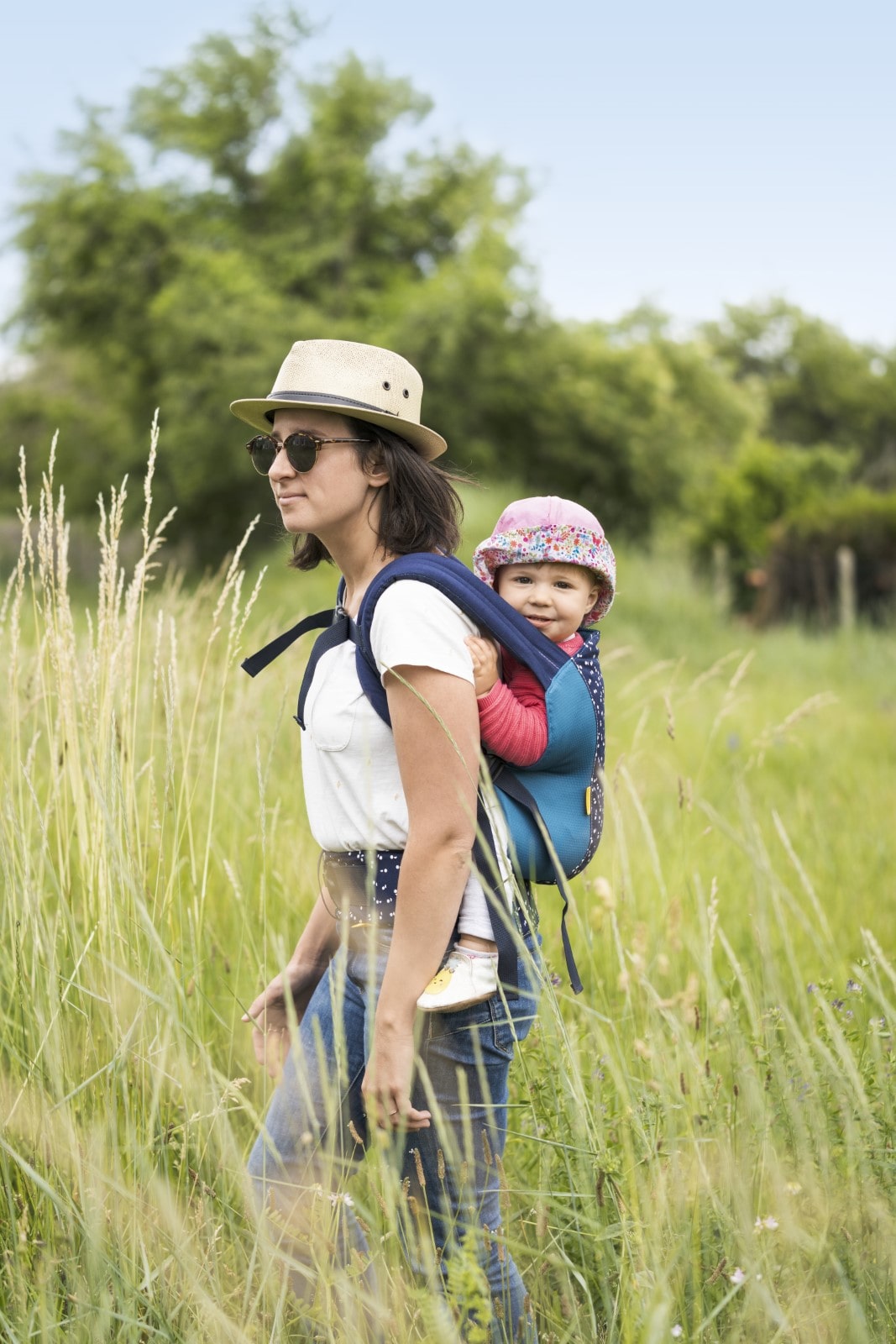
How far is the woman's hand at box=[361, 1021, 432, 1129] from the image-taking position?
1.69 metres

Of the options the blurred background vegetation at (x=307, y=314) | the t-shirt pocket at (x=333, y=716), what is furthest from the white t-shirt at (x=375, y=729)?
the blurred background vegetation at (x=307, y=314)

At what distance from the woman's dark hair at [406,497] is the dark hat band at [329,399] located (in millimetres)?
47

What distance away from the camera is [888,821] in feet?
16.9

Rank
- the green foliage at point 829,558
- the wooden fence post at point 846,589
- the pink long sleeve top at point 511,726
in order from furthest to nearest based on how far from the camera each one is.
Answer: the green foliage at point 829,558
the wooden fence post at point 846,589
the pink long sleeve top at point 511,726

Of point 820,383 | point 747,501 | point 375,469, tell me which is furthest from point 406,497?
point 820,383

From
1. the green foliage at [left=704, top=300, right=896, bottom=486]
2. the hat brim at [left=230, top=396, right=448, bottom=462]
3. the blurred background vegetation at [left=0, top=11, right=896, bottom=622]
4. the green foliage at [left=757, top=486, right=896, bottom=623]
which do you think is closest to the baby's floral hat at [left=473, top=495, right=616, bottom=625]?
the hat brim at [left=230, top=396, right=448, bottom=462]

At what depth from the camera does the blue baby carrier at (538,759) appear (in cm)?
177

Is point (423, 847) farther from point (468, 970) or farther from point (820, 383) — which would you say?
point (820, 383)

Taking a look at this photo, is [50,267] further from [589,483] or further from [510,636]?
[510,636]

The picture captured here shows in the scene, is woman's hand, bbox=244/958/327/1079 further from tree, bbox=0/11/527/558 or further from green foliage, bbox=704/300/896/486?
green foliage, bbox=704/300/896/486

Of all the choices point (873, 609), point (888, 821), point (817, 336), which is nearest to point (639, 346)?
point (873, 609)

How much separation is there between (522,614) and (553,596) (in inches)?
2.6

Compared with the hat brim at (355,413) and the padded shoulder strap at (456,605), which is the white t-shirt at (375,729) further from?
the hat brim at (355,413)

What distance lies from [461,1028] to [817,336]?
177 ft
